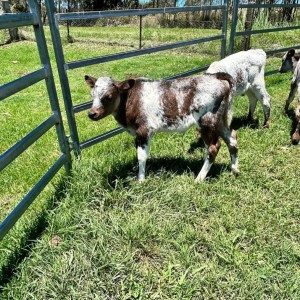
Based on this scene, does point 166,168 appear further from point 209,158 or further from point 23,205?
point 23,205

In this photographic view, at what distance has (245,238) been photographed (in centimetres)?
349

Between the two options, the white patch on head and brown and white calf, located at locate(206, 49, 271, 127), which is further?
brown and white calf, located at locate(206, 49, 271, 127)

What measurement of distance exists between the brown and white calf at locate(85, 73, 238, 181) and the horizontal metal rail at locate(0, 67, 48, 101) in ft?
1.96

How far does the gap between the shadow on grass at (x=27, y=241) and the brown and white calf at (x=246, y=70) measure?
277 cm

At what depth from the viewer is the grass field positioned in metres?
2.97

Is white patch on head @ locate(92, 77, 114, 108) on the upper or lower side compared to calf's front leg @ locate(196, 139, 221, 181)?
upper

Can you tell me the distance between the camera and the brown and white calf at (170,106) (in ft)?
13.5

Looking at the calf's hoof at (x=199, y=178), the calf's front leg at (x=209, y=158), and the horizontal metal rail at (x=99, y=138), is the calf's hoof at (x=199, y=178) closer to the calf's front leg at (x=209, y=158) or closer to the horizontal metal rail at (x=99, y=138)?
the calf's front leg at (x=209, y=158)

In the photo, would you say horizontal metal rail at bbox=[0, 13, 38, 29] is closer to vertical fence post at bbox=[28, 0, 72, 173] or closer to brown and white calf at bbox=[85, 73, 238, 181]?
vertical fence post at bbox=[28, 0, 72, 173]

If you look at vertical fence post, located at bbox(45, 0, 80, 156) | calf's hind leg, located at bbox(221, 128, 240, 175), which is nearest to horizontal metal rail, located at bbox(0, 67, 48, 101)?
vertical fence post, located at bbox(45, 0, 80, 156)

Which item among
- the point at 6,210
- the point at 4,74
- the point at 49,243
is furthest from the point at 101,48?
the point at 49,243

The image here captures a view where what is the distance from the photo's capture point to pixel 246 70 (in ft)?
17.7

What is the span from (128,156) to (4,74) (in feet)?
20.3

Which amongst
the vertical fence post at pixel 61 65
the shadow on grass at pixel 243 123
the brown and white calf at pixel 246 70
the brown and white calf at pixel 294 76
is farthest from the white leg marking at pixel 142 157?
the brown and white calf at pixel 294 76
